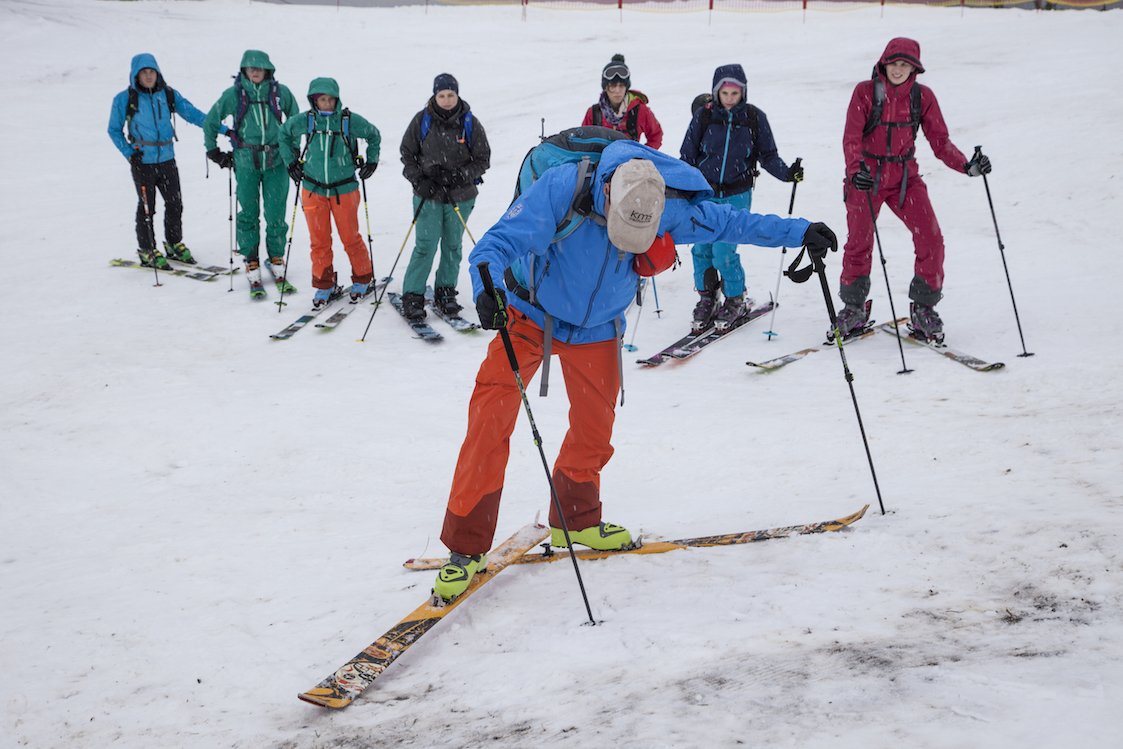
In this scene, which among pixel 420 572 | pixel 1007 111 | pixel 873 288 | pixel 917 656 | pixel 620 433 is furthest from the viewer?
pixel 1007 111

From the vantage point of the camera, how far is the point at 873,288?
367 inches

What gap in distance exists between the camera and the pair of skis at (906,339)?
271 inches

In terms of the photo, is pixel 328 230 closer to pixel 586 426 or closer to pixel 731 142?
pixel 731 142

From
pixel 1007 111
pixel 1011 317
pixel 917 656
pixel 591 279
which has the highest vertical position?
pixel 1007 111

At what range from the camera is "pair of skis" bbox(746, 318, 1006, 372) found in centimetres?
688

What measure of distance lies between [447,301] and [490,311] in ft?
20.1

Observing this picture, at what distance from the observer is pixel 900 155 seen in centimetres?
717

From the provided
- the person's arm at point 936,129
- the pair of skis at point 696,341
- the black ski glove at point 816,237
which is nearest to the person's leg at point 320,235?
the pair of skis at point 696,341

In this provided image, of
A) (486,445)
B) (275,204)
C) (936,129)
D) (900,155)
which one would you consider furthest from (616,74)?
(486,445)

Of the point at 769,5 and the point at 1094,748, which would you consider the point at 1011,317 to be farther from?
the point at 769,5

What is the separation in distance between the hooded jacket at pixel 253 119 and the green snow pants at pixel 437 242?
91.6 inches

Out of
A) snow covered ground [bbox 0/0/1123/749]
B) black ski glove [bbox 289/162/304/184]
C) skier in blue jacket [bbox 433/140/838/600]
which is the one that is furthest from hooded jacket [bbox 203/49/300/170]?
skier in blue jacket [bbox 433/140/838/600]

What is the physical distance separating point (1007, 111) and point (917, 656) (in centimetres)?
1251

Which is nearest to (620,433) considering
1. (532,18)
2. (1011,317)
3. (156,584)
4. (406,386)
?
(406,386)
